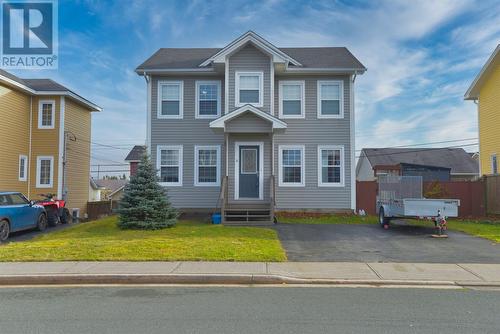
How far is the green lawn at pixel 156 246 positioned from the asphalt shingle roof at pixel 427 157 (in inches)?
1204

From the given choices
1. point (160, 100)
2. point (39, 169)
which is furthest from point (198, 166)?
point (39, 169)

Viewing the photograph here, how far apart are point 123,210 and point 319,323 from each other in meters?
10.4

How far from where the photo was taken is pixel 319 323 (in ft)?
18.6

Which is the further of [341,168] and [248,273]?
[341,168]

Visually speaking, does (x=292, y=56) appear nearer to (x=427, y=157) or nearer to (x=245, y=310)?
(x=245, y=310)

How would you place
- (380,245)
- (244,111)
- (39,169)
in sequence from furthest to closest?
(39,169) < (244,111) < (380,245)

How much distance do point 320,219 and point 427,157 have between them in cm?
2887

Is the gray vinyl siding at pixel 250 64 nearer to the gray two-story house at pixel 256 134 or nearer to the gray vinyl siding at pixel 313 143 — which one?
the gray two-story house at pixel 256 134

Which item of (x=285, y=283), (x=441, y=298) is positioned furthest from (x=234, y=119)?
(x=441, y=298)

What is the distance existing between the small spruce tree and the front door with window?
12.4 feet

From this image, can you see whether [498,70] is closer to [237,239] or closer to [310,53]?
[310,53]

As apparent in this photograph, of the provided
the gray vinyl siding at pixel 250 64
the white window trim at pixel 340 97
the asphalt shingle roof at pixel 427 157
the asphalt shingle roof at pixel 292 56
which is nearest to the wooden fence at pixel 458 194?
the white window trim at pixel 340 97

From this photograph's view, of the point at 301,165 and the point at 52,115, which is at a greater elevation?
the point at 52,115

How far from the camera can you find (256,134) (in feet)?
58.9
